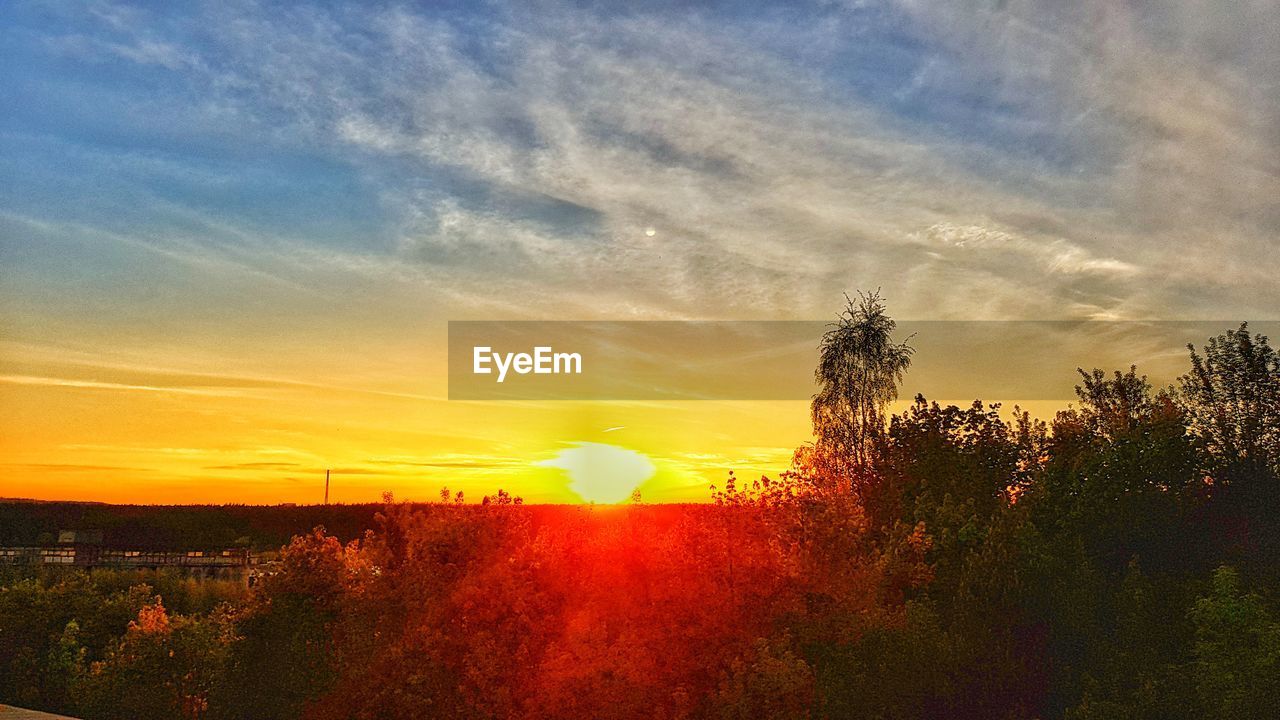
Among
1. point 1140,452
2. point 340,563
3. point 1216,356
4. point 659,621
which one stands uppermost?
point 1216,356

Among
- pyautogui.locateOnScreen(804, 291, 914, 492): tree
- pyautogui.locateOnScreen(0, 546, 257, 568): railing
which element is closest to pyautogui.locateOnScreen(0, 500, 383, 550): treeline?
pyautogui.locateOnScreen(0, 546, 257, 568): railing

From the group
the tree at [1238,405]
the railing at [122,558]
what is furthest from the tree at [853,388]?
the railing at [122,558]

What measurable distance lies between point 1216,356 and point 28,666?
41.3 meters

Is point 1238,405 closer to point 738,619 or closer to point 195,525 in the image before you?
point 738,619

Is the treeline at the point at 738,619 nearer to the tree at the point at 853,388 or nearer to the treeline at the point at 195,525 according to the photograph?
the tree at the point at 853,388

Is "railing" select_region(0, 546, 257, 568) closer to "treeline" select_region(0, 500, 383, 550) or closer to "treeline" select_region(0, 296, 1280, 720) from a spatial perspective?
"treeline" select_region(0, 500, 383, 550)

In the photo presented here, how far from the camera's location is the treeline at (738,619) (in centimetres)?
1722

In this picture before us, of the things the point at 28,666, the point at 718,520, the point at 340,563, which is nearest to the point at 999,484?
the point at 718,520

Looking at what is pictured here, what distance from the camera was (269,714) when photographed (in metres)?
19.1

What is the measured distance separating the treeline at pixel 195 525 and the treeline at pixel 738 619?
54.2m

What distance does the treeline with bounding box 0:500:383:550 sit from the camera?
7981 cm

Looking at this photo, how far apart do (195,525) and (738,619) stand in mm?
86991

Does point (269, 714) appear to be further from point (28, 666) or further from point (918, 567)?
point (918, 567)

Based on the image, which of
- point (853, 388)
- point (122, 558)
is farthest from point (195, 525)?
point (853, 388)
